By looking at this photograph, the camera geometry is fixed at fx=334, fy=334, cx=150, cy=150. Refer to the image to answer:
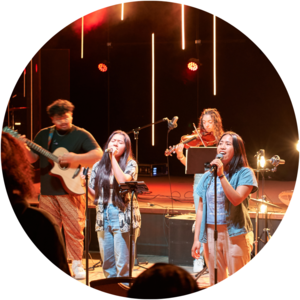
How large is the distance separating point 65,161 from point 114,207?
538mm

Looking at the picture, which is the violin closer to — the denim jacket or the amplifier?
the denim jacket

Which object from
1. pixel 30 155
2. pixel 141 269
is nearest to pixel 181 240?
pixel 141 269

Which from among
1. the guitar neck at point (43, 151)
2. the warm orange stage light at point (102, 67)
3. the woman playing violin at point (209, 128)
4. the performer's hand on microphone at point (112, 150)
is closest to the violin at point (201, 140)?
the woman playing violin at point (209, 128)

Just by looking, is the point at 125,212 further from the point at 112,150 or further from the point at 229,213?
the point at 229,213

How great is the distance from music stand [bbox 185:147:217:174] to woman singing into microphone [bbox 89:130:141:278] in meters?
0.44

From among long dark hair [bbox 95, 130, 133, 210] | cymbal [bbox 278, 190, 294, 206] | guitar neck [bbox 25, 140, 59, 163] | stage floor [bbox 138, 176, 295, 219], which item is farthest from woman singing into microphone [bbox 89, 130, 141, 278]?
cymbal [bbox 278, 190, 294, 206]

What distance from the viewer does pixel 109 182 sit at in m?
2.58

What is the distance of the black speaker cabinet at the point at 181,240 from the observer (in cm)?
332

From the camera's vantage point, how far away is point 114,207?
2.55 meters

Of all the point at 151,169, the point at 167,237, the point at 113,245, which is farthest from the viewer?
the point at 151,169

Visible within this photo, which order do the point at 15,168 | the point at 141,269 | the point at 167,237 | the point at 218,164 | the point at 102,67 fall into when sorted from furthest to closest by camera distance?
the point at 102,67
the point at 167,237
the point at 141,269
the point at 15,168
the point at 218,164

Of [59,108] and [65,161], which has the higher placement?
[59,108]

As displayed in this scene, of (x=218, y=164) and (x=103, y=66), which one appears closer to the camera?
(x=218, y=164)

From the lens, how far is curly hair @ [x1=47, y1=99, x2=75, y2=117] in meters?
2.79
